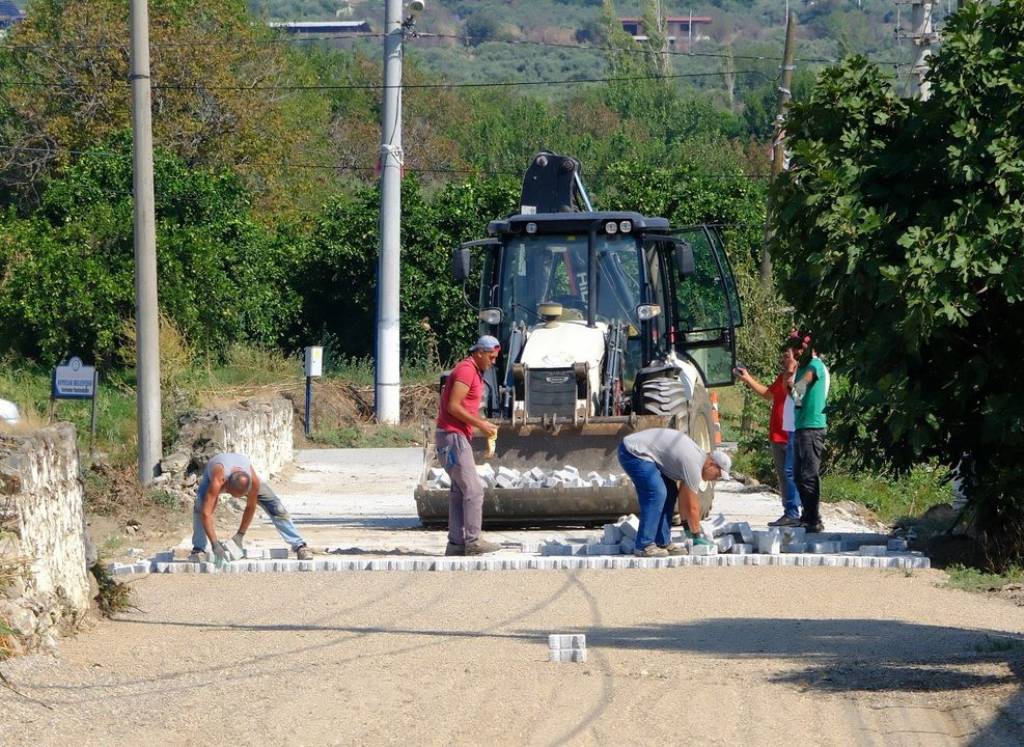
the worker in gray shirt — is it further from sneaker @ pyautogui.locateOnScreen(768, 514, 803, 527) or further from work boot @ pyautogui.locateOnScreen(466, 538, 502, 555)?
sneaker @ pyautogui.locateOnScreen(768, 514, 803, 527)

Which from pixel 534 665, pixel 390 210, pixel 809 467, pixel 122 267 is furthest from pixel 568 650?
pixel 122 267

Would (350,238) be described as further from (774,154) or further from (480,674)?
(480,674)

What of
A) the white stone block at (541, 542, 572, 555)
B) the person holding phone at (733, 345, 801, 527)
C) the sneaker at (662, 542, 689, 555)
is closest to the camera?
the sneaker at (662, 542, 689, 555)

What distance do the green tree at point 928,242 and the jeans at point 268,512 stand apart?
4496mm

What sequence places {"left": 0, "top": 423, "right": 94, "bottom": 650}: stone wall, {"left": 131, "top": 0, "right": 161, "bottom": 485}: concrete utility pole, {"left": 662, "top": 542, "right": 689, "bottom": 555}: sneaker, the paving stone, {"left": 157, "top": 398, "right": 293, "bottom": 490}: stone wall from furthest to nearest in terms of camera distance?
{"left": 131, "top": 0, "right": 161, "bottom": 485}: concrete utility pole < {"left": 157, "top": 398, "right": 293, "bottom": 490}: stone wall < the paving stone < {"left": 662, "top": 542, "right": 689, "bottom": 555}: sneaker < {"left": 0, "top": 423, "right": 94, "bottom": 650}: stone wall

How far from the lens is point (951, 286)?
11586mm

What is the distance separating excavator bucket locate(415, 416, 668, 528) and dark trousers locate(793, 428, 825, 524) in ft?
4.90

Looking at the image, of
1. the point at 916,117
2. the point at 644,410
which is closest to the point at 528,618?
the point at 916,117

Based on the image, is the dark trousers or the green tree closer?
the green tree

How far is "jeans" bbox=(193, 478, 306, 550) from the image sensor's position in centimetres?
1358

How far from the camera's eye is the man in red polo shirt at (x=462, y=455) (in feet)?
46.3

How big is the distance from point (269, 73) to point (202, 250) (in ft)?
51.5

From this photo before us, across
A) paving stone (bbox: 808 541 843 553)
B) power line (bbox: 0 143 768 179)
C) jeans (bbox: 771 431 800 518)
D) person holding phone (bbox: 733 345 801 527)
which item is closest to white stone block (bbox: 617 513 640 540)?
paving stone (bbox: 808 541 843 553)

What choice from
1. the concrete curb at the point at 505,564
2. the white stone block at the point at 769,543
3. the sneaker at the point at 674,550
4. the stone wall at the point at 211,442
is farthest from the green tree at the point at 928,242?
the stone wall at the point at 211,442
